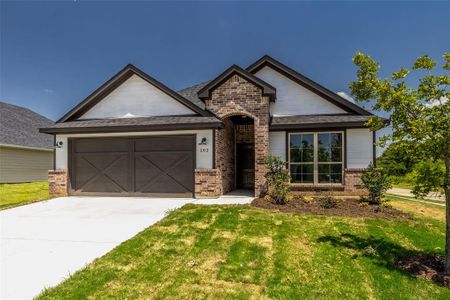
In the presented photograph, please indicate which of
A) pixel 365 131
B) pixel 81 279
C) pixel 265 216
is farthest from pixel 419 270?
pixel 365 131

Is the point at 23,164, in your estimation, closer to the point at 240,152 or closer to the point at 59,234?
the point at 59,234

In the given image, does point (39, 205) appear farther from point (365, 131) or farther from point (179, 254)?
point (365, 131)

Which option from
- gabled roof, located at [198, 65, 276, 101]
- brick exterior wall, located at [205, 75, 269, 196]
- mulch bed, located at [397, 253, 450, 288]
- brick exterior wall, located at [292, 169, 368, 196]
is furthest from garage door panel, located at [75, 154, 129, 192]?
mulch bed, located at [397, 253, 450, 288]

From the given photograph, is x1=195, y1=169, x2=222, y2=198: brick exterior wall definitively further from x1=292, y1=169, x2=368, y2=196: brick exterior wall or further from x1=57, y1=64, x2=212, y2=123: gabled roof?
x1=292, y1=169, x2=368, y2=196: brick exterior wall

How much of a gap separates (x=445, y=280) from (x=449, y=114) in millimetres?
2839

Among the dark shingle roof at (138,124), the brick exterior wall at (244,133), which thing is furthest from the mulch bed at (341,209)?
the brick exterior wall at (244,133)

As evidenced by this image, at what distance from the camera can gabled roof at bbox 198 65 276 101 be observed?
10.7 meters

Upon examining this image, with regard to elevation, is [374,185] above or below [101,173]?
below

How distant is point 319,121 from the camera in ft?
35.7

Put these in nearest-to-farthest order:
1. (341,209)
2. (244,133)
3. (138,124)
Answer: (341,209) → (138,124) → (244,133)

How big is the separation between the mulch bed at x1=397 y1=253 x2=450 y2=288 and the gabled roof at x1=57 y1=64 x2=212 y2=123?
8.77 m

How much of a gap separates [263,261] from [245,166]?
31.1 feet

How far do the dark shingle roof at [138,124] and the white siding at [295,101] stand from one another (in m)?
3.51

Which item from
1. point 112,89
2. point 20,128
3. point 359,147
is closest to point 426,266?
point 359,147
